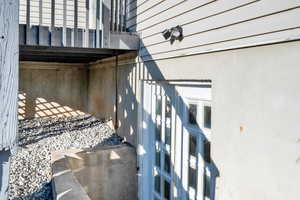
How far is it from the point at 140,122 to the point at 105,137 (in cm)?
152

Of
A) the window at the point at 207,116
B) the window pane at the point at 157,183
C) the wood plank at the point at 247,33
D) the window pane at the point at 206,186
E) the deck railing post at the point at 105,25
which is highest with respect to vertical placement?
the deck railing post at the point at 105,25

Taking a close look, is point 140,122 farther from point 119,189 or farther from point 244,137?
point 244,137

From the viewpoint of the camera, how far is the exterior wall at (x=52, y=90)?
362 inches

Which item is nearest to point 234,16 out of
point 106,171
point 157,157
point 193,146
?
point 193,146

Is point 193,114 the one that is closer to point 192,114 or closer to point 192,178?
point 192,114

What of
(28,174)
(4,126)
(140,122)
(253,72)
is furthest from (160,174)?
(4,126)

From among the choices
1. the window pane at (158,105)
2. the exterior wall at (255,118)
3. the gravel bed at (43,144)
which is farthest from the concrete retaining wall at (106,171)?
the exterior wall at (255,118)

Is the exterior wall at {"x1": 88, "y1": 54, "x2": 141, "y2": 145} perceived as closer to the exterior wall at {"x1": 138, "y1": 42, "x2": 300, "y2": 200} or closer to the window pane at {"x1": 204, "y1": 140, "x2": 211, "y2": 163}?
the window pane at {"x1": 204, "y1": 140, "x2": 211, "y2": 163}

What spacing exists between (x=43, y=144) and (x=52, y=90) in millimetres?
4193

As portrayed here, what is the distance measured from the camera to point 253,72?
2.43m

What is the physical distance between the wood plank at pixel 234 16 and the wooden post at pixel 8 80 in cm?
188

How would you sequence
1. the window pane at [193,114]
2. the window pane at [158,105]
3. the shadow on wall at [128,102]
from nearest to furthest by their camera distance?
the window pane at [193,114] → the window pane at [158,105] → the shadow on wall at [128,102]

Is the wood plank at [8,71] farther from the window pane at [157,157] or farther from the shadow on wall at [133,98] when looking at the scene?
the window pane at [157,157]

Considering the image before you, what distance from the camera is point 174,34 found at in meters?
3.58
